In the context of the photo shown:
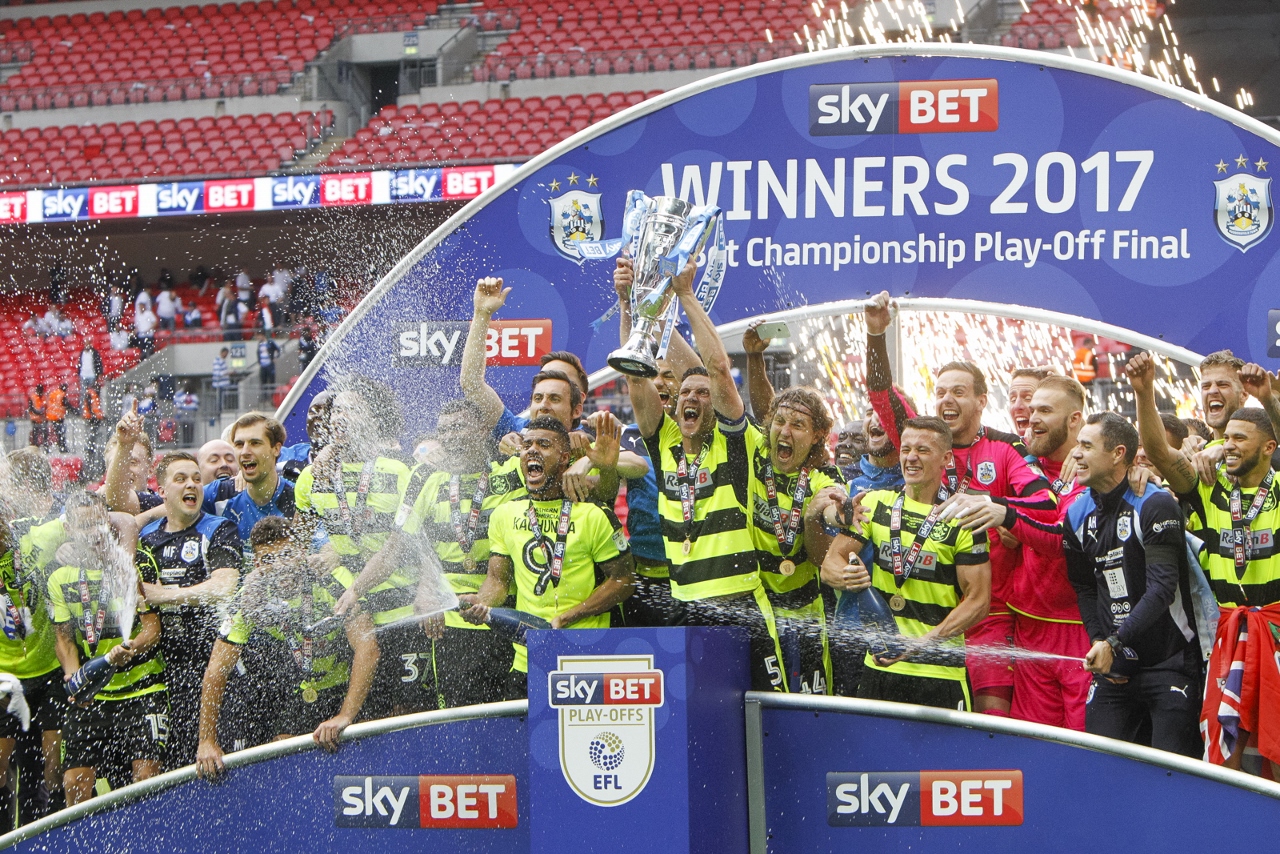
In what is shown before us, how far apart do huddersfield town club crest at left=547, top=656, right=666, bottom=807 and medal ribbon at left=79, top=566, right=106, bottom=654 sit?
248 centimetres

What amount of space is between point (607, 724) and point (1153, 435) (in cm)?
215

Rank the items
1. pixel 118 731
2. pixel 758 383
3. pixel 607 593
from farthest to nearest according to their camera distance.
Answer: pixel 118 731 → pixel 758 383 → pixel 607 593

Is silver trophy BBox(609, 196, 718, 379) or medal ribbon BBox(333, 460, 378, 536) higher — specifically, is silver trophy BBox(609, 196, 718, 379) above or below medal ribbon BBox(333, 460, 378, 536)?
above

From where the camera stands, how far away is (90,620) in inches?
207

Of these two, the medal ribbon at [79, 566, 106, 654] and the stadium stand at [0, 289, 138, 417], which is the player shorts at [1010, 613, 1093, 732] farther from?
the stadium stand at [0, 289, 138, 417]

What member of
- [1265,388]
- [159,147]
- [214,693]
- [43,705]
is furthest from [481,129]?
[1265,388]

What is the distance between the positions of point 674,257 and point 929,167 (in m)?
1.91

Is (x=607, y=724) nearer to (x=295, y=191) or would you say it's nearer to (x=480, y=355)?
(x=480, y=355)

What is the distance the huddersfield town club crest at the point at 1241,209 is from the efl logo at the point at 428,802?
3.82 meters

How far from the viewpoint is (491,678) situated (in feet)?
16.1

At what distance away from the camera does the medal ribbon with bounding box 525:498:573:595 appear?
4508 millimetres

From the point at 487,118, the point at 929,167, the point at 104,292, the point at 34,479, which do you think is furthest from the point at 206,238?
the point at 929,167

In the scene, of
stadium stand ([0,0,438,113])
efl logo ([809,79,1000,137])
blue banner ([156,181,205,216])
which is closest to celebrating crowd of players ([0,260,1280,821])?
efl logo ([809,79,1000,137])

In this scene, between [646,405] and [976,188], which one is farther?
[976,188]
